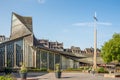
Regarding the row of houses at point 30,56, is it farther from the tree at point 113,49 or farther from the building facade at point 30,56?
the tree at point 113,49

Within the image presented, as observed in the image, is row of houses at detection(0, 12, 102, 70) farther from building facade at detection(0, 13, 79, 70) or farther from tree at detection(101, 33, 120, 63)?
tree at detection(101, 33, 120, 63)

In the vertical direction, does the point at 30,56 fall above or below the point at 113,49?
below

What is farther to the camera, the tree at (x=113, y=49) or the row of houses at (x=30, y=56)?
the row of houses at (x=30, y=56)

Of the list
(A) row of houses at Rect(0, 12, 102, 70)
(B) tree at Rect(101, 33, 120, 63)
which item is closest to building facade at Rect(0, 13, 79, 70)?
(A) row of houses at Rect(0, 12, 102, 70)

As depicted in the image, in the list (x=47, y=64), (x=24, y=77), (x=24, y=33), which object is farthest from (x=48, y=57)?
(x=24, y=77)

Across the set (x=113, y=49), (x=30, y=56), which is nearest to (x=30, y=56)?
(x=30, y=56)

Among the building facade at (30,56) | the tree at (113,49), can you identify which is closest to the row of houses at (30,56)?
the building facade at (30,56)

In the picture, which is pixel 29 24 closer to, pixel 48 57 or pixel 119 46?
pixel 48 57

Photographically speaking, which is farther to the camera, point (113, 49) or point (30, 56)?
point (30, 56)

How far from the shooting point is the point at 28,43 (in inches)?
3885

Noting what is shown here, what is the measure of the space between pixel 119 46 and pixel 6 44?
3925 cm

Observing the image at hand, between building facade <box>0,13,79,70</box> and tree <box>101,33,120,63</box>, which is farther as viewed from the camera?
building facade <box>0,13,79,70</box>

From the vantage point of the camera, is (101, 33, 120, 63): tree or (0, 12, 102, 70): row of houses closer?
(101, 33, 120, 63): tree

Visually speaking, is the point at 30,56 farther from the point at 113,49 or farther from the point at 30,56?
the point at 113,49
